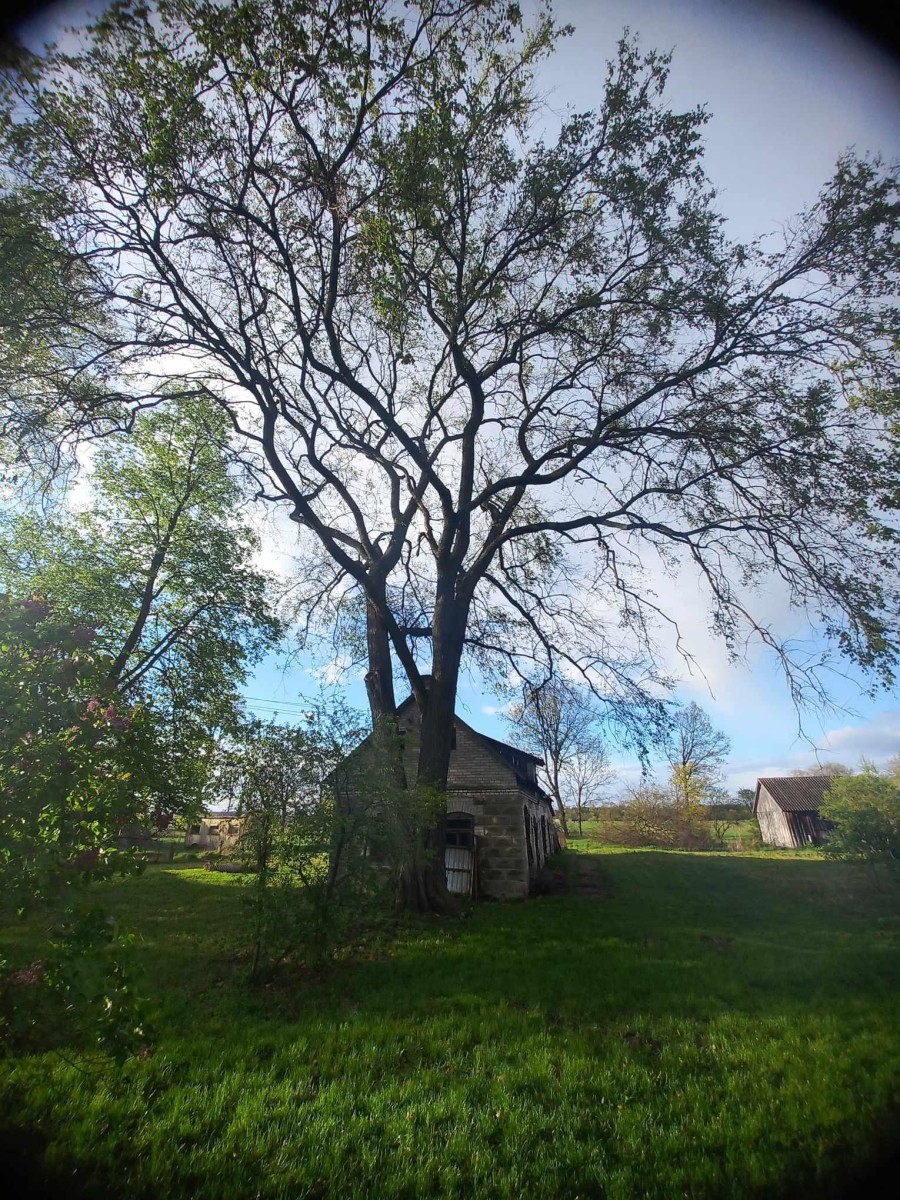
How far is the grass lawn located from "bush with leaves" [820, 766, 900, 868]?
951 centimetres

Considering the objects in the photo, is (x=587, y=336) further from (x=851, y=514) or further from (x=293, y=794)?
(x=293, y=794)

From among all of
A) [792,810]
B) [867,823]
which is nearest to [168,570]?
[867,823]

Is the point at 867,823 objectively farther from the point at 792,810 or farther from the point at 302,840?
the point at 792,810

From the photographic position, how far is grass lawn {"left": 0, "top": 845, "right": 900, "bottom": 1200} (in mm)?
3188

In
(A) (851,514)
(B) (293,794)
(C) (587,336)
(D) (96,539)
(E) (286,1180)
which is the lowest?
(E) (286,1180)

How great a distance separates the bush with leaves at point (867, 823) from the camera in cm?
1599

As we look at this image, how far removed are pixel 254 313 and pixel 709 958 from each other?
14073 millimetres

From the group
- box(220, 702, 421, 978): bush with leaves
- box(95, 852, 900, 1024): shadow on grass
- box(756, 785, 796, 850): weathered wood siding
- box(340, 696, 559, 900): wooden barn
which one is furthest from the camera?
box(756, 785, 796, 850): weathered wood siding

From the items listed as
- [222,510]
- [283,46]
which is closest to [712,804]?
[222,510]

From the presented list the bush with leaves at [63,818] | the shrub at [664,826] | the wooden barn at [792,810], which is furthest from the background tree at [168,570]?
the wooden barn at [792,810]

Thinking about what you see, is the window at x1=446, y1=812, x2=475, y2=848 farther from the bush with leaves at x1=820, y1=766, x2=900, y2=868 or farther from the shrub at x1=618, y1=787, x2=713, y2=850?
the shrub at x1=618, y1=787, x2=713, y2=850

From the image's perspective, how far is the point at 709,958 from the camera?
824 centimetres

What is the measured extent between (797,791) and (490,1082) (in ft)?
150

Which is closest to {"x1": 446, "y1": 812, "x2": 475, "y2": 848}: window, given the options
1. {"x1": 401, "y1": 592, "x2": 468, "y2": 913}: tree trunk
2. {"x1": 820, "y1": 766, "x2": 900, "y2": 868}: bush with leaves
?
{"x1": 401, "y1": 592, "x2": 468, "y2": 913}: tree trunk
